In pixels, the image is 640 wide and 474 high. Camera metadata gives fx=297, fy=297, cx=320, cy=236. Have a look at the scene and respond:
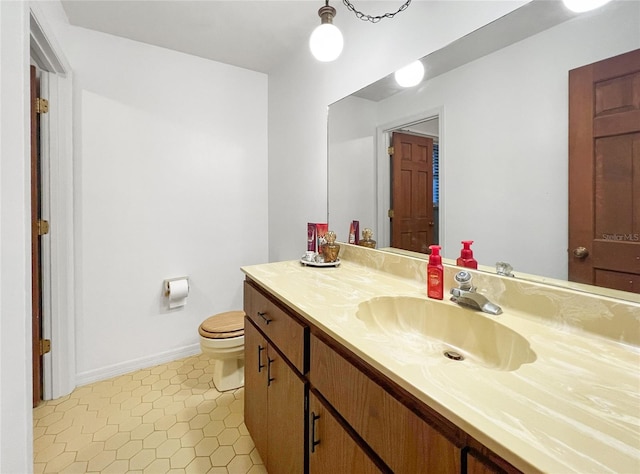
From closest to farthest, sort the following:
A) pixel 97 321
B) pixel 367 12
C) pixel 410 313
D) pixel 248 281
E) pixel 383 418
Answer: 1. pixel 383 418
2. pixel 410 313
3. pixel 248 281
4. pixel 367 12
5. pixel 97 321

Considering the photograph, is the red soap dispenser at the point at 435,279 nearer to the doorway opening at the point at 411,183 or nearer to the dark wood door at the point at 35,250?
the doorway opening at the point at 411,183

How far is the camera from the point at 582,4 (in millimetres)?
836

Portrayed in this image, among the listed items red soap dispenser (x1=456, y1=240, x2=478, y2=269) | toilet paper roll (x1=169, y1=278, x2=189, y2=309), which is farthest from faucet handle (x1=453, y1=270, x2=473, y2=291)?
toilet paper roll (x1=169, y1=278, x2=189, y2=309)

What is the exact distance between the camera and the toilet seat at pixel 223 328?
5.86 ft

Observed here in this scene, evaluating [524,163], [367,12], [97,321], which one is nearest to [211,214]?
[97,321]

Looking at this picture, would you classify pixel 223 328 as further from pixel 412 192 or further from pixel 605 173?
pixel 605 173

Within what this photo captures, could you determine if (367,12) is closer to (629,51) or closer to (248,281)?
(629,51)

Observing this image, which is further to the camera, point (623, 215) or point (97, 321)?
point (97, 321)

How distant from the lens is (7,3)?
94cm

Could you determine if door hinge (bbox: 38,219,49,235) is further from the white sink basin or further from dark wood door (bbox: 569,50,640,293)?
dark wood door (bbox: 569,50,640,293)

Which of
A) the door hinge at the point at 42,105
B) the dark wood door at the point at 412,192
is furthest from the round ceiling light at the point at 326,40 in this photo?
the door hinge at the point at 42,105

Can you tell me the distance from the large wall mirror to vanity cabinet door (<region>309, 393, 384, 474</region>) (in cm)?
75

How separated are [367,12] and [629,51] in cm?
118

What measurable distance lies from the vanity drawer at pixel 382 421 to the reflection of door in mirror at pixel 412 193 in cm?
75
